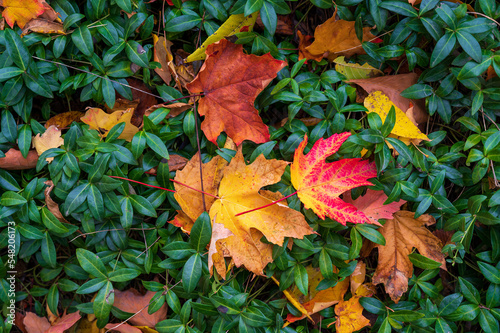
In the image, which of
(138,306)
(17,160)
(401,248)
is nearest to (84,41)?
(17,160)

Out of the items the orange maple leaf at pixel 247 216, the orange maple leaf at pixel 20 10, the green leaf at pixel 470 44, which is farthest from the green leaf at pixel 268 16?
the orange maple leaf at pixel 20 10

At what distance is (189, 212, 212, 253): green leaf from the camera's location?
1.47m

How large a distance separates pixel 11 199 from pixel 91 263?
474mm

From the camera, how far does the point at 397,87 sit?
173cm

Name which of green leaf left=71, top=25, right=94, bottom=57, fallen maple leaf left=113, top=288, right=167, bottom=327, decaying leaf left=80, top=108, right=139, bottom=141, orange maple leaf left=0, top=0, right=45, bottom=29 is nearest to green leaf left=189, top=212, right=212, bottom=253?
fallen maple leaf left=113, top=288, right=167, bottom=327

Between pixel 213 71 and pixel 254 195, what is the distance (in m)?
0.61

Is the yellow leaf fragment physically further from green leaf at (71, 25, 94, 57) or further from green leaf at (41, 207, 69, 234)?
green leaf at (41, 207, 69, 234)

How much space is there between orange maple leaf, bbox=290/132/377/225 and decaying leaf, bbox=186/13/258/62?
66 cm

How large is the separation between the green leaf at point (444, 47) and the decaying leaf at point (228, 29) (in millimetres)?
868

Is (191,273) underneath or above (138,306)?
above

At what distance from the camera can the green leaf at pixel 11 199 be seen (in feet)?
5.11

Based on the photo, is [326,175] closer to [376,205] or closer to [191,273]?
[376,205]

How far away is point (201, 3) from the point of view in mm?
1634

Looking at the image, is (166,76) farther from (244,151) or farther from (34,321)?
(34,321)
